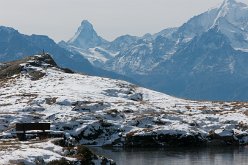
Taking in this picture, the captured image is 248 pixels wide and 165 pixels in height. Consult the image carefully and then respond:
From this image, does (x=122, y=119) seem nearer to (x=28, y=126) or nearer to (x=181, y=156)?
(x=181, y=156)

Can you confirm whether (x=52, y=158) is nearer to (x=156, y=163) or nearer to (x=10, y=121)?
(x=156, y=163)

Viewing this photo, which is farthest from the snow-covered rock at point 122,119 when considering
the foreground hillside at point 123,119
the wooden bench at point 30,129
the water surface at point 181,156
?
the wooden bench at point 30,129

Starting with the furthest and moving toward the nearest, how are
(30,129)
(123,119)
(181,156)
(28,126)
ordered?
(123,119), (181,156), (30,129), (28,126)

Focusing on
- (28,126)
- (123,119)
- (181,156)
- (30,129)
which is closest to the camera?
(28,126)

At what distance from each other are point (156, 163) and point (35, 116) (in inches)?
2362

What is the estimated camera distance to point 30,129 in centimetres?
9300


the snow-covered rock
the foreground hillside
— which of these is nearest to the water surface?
the foreground hillside

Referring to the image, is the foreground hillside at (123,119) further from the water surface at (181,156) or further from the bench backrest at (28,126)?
the bench backrest at (28,126)

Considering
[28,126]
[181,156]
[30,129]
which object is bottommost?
[181,156]

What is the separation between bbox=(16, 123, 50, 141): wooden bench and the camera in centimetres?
9050

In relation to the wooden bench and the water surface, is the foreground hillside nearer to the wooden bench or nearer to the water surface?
the water surface

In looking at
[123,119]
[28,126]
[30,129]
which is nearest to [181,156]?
[30,129]

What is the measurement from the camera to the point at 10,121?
154 meters

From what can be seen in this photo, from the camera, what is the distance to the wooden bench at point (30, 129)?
90500mm
